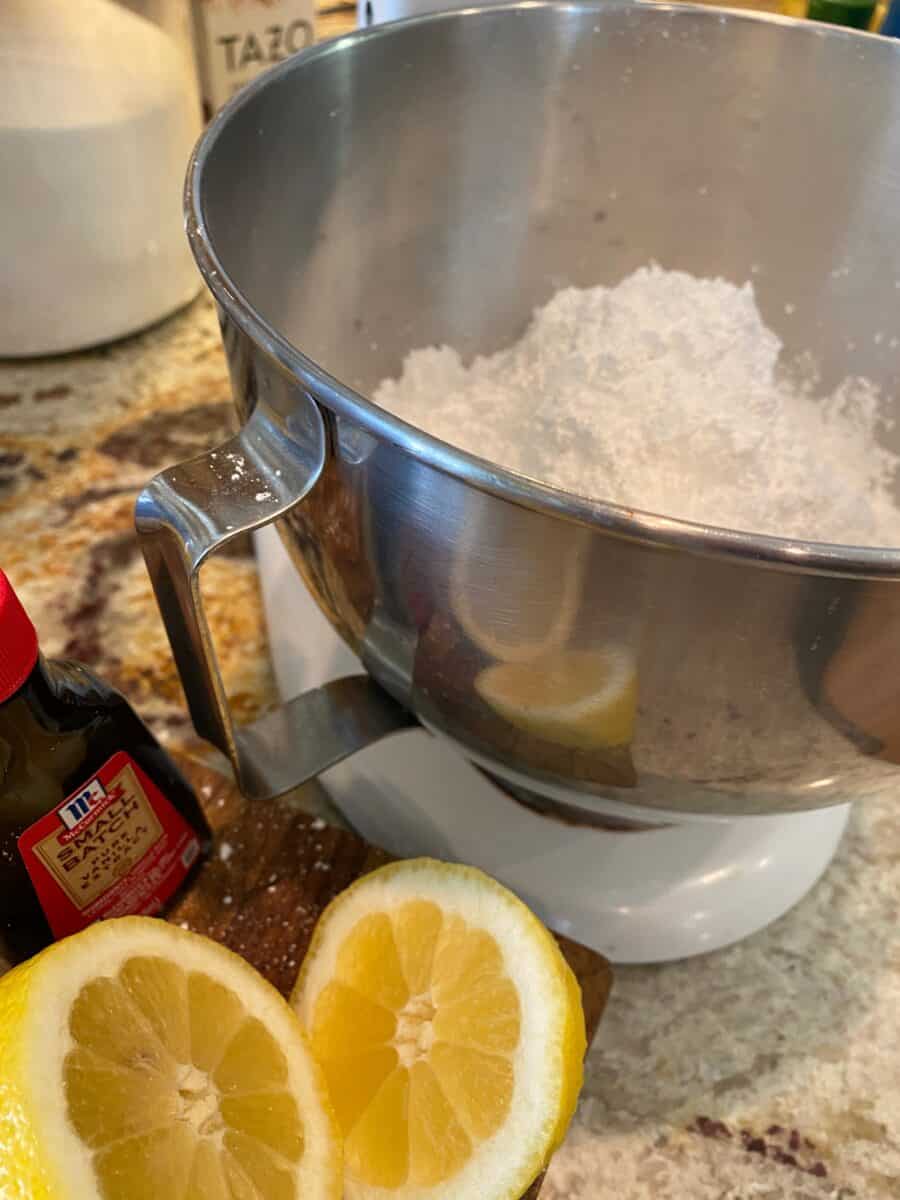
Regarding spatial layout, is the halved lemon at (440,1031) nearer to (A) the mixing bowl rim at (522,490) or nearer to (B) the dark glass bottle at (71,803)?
(B) the dark glass bottle at (71,803)

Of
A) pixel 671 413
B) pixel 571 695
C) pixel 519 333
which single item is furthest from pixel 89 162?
pixel 571 695

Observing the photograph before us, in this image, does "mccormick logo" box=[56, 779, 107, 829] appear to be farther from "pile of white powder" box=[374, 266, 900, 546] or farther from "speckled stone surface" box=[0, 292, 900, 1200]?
"pile of white powder" box=[374, 266, 900, 546]

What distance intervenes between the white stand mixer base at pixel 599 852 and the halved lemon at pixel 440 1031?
0.07m

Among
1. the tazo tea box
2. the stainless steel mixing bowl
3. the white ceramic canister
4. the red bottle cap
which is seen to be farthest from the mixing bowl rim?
the tazo tea box

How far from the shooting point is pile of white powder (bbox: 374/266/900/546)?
1.86ft

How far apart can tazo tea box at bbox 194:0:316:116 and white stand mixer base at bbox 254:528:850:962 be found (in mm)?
616

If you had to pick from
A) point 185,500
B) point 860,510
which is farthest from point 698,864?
point 185,500

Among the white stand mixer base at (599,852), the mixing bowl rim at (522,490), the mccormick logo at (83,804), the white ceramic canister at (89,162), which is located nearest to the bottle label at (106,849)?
the mccormick logo at (83,804)

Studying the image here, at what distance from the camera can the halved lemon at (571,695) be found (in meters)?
0.34

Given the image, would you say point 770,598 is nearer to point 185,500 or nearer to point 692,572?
point 692,572

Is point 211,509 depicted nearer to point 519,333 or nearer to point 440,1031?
point 440,1031

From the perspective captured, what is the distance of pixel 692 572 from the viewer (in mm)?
290

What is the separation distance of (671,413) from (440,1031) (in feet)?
1.23

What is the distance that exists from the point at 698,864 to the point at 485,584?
0.26 m
